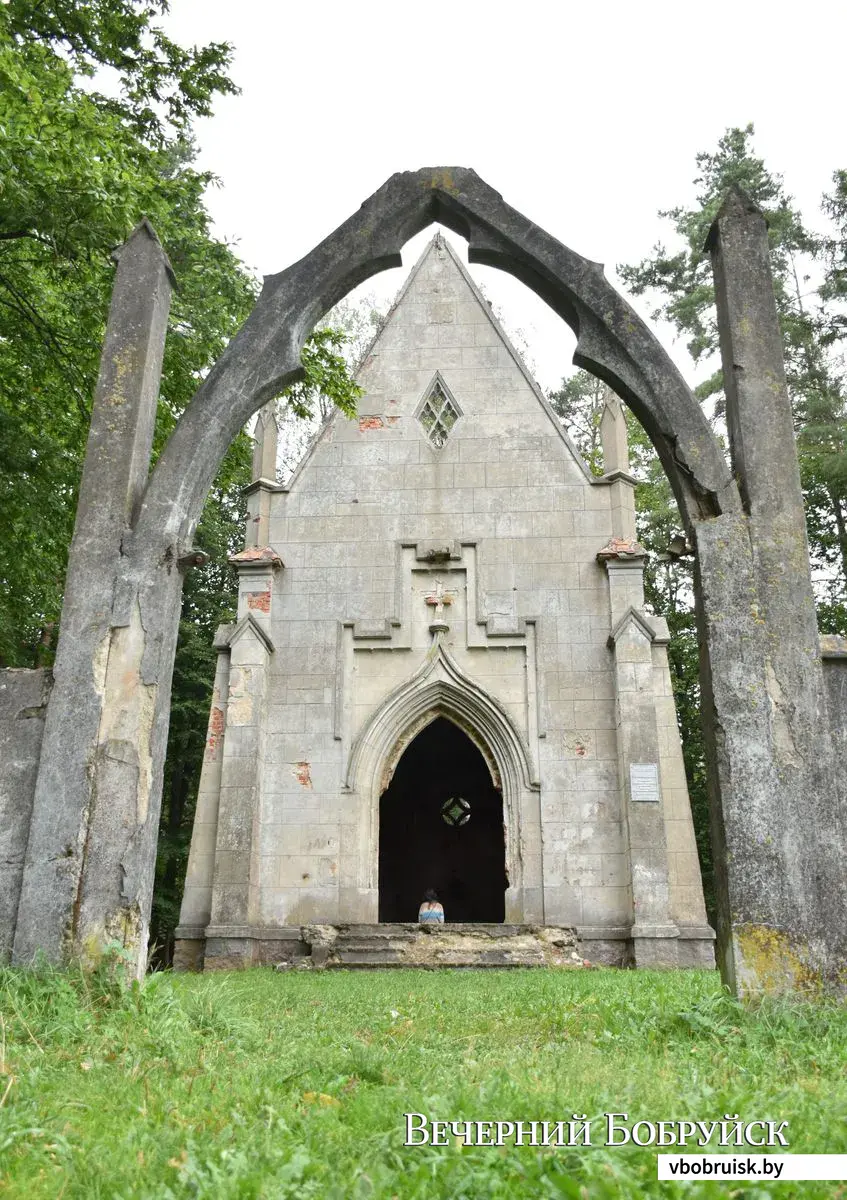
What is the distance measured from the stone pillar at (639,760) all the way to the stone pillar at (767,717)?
754cm

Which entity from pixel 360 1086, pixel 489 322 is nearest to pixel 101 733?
pixel 360 1086

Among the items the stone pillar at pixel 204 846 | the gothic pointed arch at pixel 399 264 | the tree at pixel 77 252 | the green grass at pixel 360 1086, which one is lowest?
the green grass at pixel 360 1086

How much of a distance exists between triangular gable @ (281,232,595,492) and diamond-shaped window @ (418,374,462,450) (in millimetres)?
1185

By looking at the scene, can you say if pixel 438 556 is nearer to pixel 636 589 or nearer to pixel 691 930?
pixel 636 589

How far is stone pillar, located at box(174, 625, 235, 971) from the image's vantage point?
43.9 feet

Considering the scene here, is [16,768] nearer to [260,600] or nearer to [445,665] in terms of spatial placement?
[260,600]

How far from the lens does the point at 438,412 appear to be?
15891mm

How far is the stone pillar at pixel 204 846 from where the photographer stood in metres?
13.4

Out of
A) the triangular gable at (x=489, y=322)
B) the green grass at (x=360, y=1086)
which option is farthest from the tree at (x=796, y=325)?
the green grass at (x=360, y=1086)

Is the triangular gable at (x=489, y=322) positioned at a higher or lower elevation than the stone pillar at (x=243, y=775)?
higher

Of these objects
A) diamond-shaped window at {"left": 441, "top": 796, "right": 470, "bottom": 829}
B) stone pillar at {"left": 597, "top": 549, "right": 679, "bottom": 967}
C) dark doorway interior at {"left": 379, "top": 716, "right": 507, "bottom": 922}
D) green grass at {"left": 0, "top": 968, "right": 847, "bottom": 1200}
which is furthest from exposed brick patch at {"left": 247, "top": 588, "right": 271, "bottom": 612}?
diamond-shaped window at {"left": 441, "top": 796, "right": 470, "bottom": 829}

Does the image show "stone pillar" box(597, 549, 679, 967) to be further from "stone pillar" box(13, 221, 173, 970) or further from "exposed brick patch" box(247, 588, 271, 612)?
"stone pillar" box(13, 221, 173, 970)

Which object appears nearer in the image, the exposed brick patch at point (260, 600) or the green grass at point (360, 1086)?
the green grass at point (360, 1086)

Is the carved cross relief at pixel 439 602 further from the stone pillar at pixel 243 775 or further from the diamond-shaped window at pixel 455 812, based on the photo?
the diamond-shaped window at pixel 455 812
